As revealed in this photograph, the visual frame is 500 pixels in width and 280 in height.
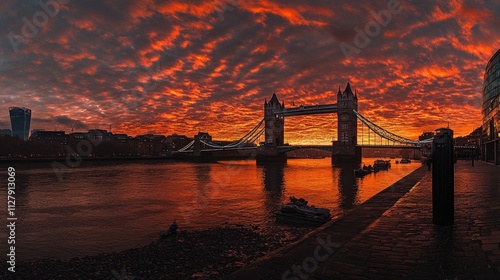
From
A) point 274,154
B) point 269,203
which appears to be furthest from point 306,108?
point 269,203

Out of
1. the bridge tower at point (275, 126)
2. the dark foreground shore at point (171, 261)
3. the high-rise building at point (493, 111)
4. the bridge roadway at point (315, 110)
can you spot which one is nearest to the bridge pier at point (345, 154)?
the bridge roadway at point (315, 110)

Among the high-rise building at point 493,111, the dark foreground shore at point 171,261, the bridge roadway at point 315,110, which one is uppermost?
the bridge roadway at point 315,110

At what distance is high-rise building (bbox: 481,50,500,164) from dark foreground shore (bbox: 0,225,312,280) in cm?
4413

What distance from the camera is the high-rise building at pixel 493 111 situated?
46031 mm

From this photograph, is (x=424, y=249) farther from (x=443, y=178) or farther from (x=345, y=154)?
(x=345, y=154)

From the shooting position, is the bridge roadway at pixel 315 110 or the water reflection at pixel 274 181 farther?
the bridge roadway at pixel 315 110

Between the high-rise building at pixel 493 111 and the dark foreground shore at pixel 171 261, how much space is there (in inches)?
1737

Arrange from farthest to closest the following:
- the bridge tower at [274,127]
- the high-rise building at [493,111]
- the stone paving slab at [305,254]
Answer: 1. the bridge tower at [274,127]
2. the high-rise building at [493,111]
3. the stone paving slab at [305,254]

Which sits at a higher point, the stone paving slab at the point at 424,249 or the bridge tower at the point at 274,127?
the bridge tower at the point at 274,127

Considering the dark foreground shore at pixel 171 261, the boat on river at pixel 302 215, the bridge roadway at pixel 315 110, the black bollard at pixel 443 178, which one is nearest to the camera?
the dark foreground shore at pixel 171 261

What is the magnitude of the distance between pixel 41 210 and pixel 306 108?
12308 centimetres

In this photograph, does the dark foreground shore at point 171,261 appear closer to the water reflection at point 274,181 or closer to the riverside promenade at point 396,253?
the riverside promenade at point 396,253

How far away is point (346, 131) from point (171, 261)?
127 meters

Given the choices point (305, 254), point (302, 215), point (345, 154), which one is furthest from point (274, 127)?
point (305, 254)
